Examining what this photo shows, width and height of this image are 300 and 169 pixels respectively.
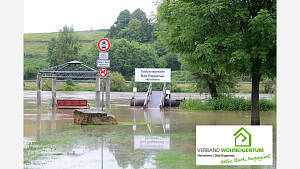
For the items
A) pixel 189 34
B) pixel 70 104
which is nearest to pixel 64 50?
pixel 70 104

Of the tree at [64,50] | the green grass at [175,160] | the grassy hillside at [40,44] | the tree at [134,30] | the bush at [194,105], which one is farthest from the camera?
the grassy hillside at [40,44]

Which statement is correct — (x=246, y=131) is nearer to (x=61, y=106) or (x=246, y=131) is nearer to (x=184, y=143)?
(x=184, y=143)

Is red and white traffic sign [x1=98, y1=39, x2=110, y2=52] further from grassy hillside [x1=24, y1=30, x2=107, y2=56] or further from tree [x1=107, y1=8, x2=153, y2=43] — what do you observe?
grassy hillside [x1=24, y1=30, x2=107, y2=56]

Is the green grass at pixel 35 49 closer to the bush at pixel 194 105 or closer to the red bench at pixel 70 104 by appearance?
the red bench at pixel 70 104

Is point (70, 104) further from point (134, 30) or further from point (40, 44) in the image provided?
point (40, 44)

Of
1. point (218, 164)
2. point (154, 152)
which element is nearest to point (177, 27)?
point (154, 152)

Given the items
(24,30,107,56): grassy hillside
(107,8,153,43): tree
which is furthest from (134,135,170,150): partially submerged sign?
(24,30,107,56): grassy hillside

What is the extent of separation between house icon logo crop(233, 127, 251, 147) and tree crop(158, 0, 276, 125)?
336cm

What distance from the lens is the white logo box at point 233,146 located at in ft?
30.8

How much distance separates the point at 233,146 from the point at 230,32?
533cm

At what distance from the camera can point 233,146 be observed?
374 inches

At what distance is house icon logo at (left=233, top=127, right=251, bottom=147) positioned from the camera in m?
9.60

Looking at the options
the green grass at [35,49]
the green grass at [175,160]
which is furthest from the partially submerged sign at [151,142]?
the green grass at [35,49]

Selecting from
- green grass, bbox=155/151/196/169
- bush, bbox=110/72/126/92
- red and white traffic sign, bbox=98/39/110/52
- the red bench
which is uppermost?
red and white traffic sign, bbox=98/39/110/52
